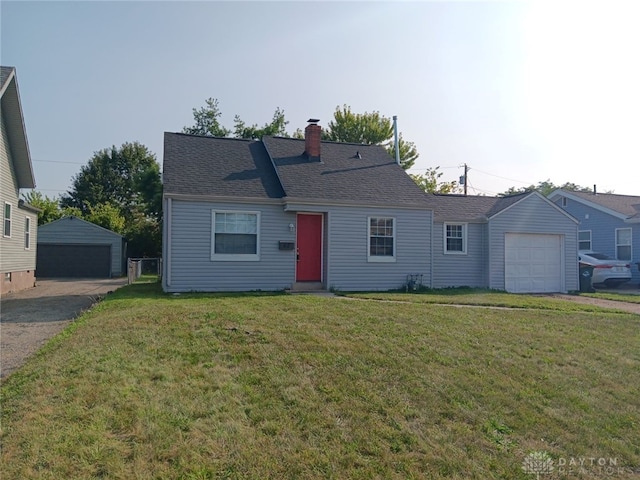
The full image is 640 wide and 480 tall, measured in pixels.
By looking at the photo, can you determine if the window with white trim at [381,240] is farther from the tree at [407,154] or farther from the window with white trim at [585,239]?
the tree at [407,154]

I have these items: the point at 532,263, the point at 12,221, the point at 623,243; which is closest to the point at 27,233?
the point at 12,221

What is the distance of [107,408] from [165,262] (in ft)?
28.3

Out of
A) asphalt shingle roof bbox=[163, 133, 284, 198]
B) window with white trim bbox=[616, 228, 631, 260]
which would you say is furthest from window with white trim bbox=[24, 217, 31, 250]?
window with white trim bbox=[616, 228, 631, 260]

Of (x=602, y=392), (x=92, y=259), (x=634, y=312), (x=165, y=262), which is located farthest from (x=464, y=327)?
(x=92, y=259)

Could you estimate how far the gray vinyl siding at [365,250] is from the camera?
1395 centimetres

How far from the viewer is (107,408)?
175 inches

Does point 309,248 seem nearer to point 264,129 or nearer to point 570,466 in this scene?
point 570,466

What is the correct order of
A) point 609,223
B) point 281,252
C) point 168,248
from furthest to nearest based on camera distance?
point 609,223
point 281,252
point 168,248

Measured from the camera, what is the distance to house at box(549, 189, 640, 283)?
20.9 meters

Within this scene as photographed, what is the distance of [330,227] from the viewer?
1388 cm

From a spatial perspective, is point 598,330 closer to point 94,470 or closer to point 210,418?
point 210,418

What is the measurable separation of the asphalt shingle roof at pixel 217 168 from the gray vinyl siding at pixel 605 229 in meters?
15.0

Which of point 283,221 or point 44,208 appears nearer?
point 283,221

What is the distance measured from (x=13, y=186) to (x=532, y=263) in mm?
19028
